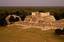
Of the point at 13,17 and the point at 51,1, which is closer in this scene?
the point at 13,17

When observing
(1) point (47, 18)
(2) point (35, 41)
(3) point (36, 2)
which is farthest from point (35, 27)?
(3) point (36, 2)

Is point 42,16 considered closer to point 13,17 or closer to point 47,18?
point 47,18

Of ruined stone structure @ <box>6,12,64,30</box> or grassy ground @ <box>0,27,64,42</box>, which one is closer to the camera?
grassy ground @ <box>0,27,64,42</box>

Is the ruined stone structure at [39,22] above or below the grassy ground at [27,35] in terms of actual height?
above

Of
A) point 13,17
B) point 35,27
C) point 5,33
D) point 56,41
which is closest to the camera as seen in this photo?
point 56,41

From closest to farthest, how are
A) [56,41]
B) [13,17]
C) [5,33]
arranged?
1. [56,41]
2. [5,33]
3. [13,17]

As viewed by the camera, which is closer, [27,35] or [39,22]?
[27,35]

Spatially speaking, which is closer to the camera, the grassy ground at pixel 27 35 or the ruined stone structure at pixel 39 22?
the grassy ground at pixel 27 35

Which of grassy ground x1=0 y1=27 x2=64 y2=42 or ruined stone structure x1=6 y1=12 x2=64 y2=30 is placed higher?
ruined stone structure x1=6 y1=12 x2=64 y2=30
